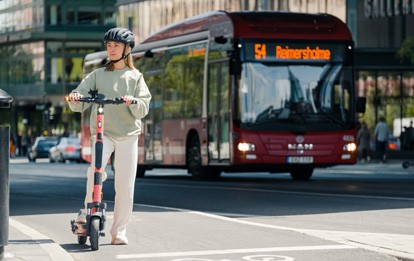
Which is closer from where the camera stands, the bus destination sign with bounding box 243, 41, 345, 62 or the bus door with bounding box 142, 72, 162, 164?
the bus destination sign with bounding box 243, 41, 345, 62

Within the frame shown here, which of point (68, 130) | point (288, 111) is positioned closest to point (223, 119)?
point (288, 111)

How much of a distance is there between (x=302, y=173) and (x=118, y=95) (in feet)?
59.7

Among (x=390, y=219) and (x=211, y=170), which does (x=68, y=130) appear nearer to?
(x=211, y=170)

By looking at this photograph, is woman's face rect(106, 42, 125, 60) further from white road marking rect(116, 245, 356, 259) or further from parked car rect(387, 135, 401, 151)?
parked car rect(387, 135, 401, 151)

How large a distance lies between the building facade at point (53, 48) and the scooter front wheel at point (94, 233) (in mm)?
88171

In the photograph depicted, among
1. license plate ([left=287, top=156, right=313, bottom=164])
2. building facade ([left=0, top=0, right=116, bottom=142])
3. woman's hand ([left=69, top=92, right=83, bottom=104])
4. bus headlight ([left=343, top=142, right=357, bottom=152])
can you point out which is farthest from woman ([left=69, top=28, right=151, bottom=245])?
building facade ([left=0, top=0, right=116, bottom=142])

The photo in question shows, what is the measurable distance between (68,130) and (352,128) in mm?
74257

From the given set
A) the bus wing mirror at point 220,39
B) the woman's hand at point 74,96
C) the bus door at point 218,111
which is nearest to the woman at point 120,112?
the woman's hand at point 74,96

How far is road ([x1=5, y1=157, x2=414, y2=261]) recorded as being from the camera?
11555 mm

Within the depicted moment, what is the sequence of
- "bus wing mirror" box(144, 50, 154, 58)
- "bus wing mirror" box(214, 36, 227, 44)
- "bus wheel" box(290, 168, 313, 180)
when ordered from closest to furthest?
"bus wing mirror" box(214, 36, 227, 44) < "bus wheel" box(290, 168, 313, 180) < "bus wing mirror" box(144, 50, 154, 58)

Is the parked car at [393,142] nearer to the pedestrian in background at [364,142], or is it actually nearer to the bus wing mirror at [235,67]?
the pedestrian in background at [364,142]

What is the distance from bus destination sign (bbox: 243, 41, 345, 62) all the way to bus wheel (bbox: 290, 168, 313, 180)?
10.1 ft

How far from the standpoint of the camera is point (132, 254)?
11414mm

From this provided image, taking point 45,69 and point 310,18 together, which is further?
point 45,69
